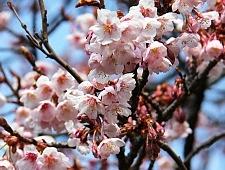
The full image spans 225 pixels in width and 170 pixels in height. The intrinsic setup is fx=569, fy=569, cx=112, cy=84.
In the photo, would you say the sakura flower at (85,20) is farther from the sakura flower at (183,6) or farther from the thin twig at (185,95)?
the sakura flower at (183,6)

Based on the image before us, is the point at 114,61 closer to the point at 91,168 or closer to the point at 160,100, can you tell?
the point at 160,100

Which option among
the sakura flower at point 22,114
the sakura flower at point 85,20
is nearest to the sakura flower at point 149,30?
the sakura flower at point 22,114

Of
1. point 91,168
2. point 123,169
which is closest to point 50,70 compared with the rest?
point 91,168

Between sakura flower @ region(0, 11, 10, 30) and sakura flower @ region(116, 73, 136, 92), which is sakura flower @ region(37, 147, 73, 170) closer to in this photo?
sakura flower @ region(116, 73, 136, 92)

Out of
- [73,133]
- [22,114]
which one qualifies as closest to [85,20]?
[22,114]

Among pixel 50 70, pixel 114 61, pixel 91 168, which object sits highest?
pixel 114 61

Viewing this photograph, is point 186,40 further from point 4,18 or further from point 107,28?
point 4,18
